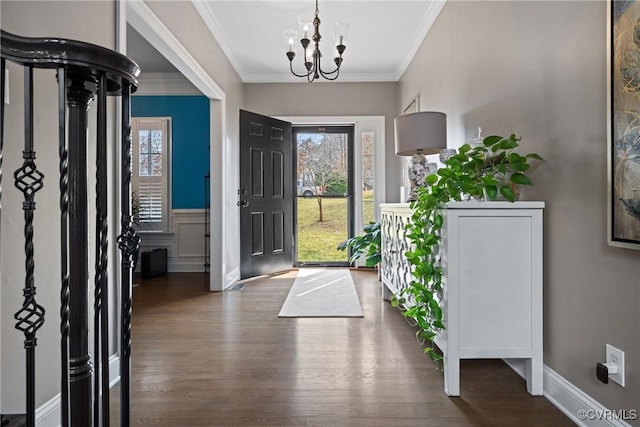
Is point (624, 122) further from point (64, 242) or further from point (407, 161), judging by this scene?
point (407, 161)

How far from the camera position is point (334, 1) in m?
3.18

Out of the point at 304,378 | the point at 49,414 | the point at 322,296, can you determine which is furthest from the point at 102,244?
the point at 322,296

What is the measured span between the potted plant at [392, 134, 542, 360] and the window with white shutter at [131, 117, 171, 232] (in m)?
3.92

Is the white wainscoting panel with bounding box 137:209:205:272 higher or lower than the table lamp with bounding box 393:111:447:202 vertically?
lower

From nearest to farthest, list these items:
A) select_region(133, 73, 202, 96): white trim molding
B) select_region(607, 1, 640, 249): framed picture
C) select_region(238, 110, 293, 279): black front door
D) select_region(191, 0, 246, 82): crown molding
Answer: select_region(607, 1, 640, 249): framed picture < select_region(191, 0, 246, 82): crown molding < select_region(238, 110, 293, 279): black front door < select_region(133, 73, 202, 96): white trim molding

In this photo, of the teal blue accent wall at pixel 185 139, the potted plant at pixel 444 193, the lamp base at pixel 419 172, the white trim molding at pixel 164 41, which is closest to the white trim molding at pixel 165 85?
the teal blue accent wall at pixel 185 139

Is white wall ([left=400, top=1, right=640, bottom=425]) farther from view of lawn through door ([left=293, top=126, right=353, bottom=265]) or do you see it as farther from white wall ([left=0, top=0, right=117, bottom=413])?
view of lawn through door ([left=293, top=126, right=353, bottom=265])

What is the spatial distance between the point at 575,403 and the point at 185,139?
4715 millimetres

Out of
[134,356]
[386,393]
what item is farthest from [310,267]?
[386,393]

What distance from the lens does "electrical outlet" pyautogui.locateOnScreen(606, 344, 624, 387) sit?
1265mm

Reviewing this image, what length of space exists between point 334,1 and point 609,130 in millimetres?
2581

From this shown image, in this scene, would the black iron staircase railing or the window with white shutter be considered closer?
the black iron staircase railing

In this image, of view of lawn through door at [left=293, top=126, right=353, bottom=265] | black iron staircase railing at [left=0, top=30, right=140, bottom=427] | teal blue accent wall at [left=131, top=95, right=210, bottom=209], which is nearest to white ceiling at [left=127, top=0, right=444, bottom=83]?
teal blue accent wall at [left=131, top=95, right=210, bottom=209]

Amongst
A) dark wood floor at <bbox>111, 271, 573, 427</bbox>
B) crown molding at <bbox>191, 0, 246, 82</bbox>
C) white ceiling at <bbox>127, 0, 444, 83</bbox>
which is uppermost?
white ceiling at <bbox>127, 0, 444, 83</bbox>
